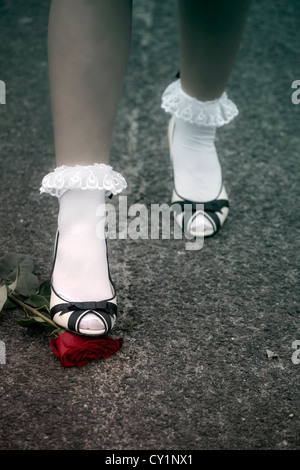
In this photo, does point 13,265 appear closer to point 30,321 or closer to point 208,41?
point 30,321

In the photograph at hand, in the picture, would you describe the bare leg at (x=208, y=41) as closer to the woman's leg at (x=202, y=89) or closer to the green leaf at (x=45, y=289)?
the woman's leg at (x=202, y=89)

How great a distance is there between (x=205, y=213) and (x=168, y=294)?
0.30 m

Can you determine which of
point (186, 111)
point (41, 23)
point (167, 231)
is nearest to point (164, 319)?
point (167, 231)

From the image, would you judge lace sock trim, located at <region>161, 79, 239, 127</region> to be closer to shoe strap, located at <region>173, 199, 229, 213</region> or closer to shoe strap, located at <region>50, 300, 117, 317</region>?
shoe strap, located at <region>173, 199, 229, 213</region>

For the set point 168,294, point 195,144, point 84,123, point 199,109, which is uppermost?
point 84,123

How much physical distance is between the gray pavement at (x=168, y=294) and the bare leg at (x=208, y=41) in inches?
14.4

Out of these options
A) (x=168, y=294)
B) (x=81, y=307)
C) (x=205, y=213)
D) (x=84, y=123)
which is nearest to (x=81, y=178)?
(x=84, y=123)

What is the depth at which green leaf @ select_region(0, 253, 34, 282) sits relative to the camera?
55.2 inches

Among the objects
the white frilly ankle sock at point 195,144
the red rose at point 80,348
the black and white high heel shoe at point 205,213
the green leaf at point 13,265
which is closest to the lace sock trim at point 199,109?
the white frilly ankle sock at point 195,144

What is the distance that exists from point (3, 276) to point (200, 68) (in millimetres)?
730

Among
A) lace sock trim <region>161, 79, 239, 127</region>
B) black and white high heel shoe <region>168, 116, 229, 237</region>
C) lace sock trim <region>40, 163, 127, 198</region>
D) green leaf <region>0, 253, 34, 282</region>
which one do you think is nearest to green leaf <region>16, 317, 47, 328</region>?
green leaf <region>0, 253, 34, 282</region>

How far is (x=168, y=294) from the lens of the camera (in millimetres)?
1445

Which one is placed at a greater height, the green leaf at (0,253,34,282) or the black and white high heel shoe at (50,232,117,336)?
the black and white high heel shoe at (50,232,117,336)

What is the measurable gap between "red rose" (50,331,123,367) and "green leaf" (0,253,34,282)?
0.75 ft
